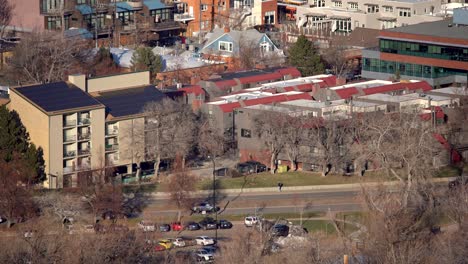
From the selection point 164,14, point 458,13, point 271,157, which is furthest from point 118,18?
point 271,157

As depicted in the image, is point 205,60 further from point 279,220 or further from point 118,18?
point 279,220

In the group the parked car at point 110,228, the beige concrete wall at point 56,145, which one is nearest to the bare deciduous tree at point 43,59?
the beige concrete wall at point 56,145

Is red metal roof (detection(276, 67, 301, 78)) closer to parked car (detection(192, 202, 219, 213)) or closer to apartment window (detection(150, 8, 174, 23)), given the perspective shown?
apartment window (detection(150, 8, 174, 23))

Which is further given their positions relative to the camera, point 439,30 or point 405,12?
point 405,12

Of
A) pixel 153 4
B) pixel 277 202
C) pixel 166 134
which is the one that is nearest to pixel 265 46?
pixel 153 4

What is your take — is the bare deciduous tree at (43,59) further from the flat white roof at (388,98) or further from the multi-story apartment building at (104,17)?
the flat white roof at (388,98)

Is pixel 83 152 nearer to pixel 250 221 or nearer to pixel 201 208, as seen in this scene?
pixel 201 208

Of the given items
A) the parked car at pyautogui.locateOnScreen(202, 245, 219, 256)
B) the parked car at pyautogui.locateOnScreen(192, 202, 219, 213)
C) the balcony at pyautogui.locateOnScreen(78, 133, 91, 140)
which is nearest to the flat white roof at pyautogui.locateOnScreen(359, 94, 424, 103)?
the parked car at pyautogui.locateOnScreen(192, 202, 219, 213)
